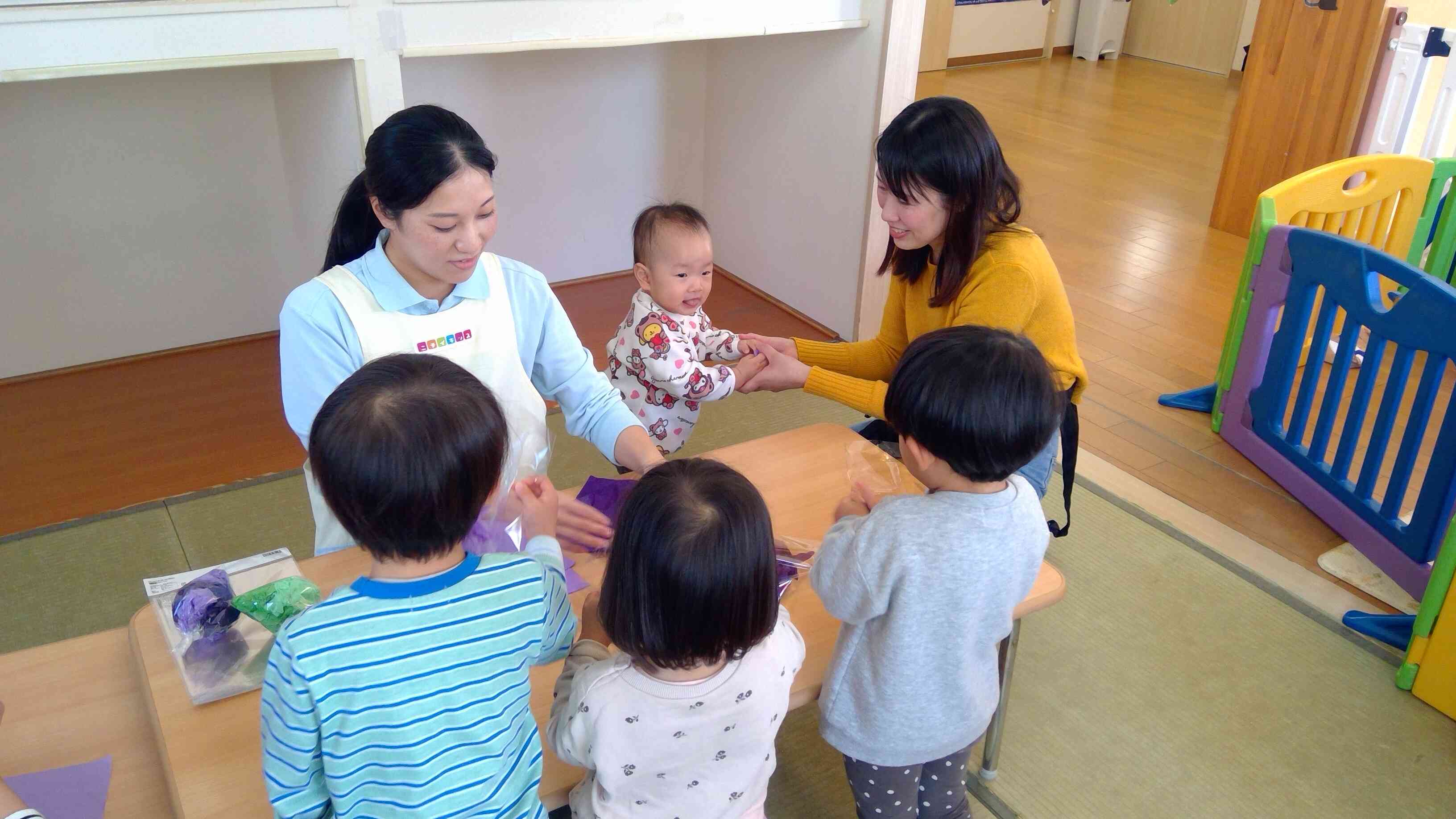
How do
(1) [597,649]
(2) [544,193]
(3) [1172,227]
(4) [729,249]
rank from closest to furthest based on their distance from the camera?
(1) [597,649] < (2) [544,193] < (4) [729,249] < (3) [1172,227]

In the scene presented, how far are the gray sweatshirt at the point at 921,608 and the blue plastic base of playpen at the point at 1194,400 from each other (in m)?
2.12

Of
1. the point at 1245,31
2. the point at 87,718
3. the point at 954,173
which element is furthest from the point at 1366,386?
the point at 1245,31

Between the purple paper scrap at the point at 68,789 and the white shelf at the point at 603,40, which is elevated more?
the white shelf at the point at 603,40

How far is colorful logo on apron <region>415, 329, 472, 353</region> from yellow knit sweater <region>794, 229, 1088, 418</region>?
2.17 ft

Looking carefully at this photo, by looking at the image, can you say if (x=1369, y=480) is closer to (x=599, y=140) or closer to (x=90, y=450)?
(x=599, y=140)

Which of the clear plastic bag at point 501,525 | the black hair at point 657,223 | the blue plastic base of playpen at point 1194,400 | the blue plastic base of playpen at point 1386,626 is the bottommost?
the blue plastic base of playpen at point 1386,626

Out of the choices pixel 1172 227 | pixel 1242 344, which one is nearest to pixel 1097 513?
pixel 1242 344

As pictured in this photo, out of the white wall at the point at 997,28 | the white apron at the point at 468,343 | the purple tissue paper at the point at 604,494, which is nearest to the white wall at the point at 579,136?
the white apron at the point at 468,343

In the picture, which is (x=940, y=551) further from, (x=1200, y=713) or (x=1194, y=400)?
(x=1194, y=400)

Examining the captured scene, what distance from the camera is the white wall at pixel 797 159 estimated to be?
10.7 feet

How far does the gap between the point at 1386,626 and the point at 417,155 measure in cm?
217

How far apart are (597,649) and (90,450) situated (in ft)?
7.44

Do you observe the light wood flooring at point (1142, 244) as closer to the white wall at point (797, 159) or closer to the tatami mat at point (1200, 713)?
the tatami mat at point (1200, 713)

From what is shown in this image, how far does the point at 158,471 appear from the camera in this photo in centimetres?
275
